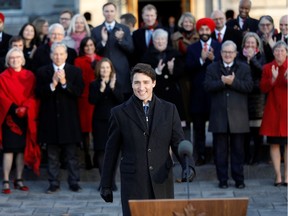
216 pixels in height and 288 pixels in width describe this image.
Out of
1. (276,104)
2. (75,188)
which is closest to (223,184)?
(276,104)

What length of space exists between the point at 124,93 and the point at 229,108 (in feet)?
5.42

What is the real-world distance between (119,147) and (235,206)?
1.75 metres

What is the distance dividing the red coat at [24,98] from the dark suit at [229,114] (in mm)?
2384

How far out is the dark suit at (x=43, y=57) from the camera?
13.0 meters

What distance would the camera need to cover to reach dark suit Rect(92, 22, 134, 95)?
1323 centimetres

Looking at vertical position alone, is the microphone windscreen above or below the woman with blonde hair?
below

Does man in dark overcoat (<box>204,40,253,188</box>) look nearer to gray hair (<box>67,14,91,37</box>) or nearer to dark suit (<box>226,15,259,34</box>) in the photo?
dark suit (<box>226,15,259,34</box>)

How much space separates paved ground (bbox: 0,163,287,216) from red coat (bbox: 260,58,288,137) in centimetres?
77

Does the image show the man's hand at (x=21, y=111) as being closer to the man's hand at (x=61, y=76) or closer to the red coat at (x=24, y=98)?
the red coat at (x=24, y=98)

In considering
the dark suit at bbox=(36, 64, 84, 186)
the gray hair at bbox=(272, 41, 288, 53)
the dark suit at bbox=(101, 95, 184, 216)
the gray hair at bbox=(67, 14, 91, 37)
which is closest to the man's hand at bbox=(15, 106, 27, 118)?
the dark suit at bbox=(36, 64, 84, 186)

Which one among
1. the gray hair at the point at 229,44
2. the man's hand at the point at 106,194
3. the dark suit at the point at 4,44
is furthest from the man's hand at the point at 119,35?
the man's hand at the point at 106,194

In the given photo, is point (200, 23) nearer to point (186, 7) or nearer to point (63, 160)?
point (63, 160)

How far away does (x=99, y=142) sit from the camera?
493 inches

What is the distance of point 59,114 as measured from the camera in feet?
41.1
